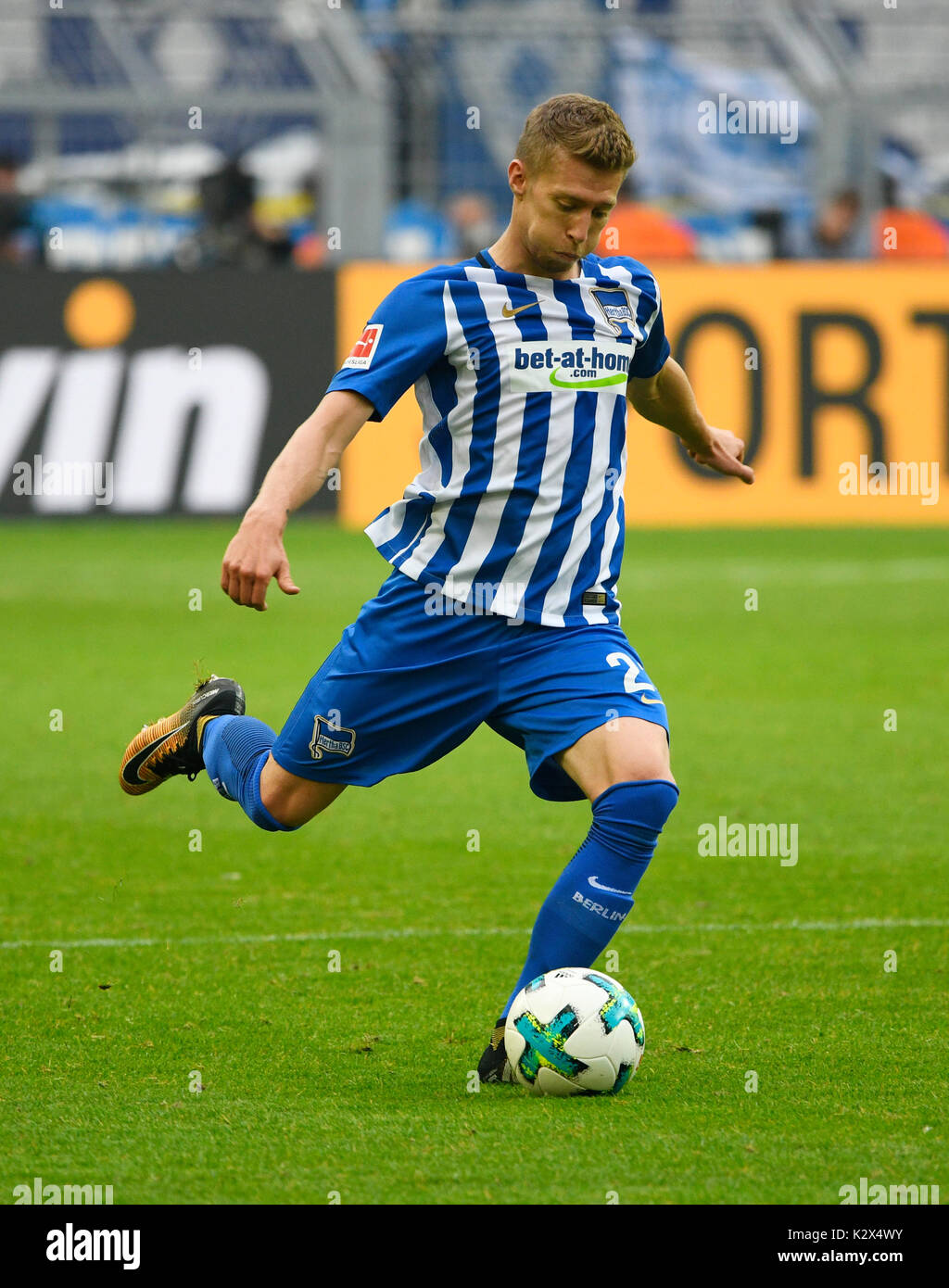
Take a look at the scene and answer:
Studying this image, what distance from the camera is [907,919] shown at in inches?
235

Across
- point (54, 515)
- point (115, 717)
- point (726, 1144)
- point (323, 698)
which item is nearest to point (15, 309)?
point (54, 515)

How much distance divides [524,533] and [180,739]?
4.84ft

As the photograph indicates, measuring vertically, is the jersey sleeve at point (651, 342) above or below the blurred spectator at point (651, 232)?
below

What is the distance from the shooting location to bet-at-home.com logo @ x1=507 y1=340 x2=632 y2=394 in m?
4.49

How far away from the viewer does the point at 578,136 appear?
4.27m

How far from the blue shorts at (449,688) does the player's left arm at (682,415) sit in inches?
26.6

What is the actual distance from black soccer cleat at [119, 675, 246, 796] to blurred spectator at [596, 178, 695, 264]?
13.8 m

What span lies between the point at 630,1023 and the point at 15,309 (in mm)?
13669

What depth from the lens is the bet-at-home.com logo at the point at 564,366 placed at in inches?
177
